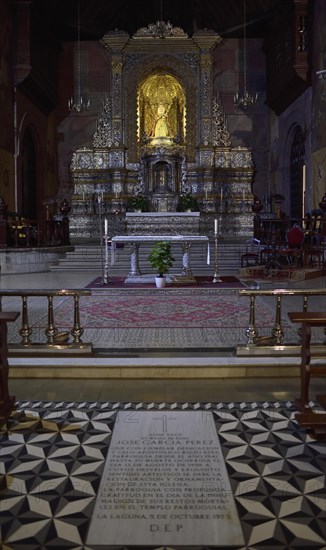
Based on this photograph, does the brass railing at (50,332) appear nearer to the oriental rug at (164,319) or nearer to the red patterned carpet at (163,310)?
the oriental rug at (164,319)

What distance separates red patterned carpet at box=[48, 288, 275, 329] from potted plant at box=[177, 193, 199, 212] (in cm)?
805

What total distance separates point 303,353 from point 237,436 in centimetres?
77

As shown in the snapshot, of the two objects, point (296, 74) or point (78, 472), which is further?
point (296, 74)

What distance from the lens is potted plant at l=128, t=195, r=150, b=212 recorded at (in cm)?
1722

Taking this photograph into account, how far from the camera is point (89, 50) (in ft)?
65.7

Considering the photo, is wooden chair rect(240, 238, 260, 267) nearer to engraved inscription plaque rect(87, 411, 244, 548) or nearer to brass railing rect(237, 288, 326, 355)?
brass railing rect(237, 288, 326, 355)

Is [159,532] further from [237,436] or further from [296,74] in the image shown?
[296,74]

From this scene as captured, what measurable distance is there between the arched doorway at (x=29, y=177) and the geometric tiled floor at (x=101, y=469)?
13907 millimetres

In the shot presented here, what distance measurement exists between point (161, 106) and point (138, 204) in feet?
13.2

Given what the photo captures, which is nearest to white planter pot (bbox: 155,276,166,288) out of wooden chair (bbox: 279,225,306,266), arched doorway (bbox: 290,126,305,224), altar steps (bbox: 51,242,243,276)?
A: altar steps (bbox: 51,242,243,276)

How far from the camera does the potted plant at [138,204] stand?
56.5ft

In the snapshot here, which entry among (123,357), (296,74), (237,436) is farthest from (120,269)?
(237,436)

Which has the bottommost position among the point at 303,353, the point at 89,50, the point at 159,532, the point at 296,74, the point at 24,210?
the point at 159,532

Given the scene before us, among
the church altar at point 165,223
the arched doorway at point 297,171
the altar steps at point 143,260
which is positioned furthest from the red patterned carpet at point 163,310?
the arched doorway at point 297,171
